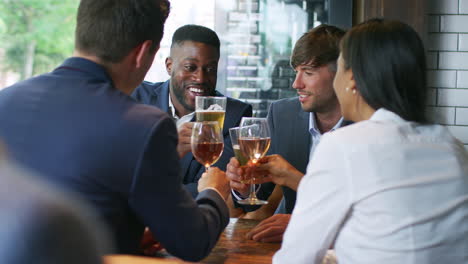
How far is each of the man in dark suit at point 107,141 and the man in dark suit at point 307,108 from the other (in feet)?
3.05

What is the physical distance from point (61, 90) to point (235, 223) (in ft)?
2.86

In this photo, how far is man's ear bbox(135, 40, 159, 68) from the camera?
144cm

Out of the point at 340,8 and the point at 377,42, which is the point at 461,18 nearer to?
the point at 340,8

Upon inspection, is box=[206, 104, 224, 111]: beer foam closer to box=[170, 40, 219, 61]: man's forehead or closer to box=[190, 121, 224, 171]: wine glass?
box=[190, 121, 224, 171]: wine glass

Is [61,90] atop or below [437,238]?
atop

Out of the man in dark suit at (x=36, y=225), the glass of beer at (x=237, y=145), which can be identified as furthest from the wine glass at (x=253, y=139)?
the man in dark suit at (x=36, y=225)

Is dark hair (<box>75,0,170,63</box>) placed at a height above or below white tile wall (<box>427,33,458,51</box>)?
above

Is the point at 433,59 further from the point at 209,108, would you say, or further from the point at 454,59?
the point at 209,108

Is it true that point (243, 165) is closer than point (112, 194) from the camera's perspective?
No

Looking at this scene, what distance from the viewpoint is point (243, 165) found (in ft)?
6.45

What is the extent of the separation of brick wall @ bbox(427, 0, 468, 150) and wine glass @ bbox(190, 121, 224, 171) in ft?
6.71

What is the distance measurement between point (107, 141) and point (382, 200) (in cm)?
61

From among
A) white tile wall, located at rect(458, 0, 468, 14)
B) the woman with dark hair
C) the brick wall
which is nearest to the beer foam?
the woman with dark hair

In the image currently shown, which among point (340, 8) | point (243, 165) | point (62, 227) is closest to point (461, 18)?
point (340, 8)
